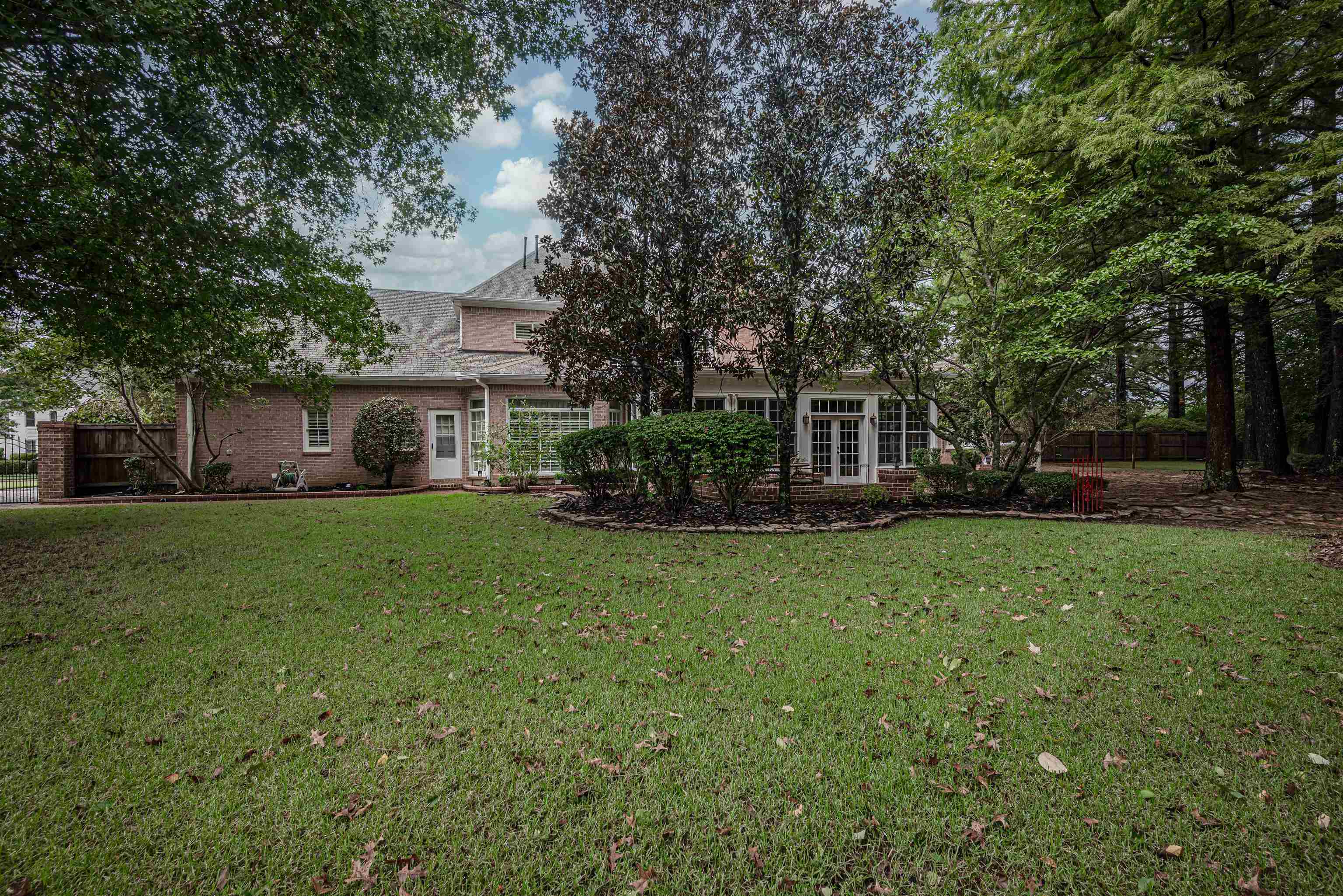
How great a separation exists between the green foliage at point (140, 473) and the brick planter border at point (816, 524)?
11367 mm

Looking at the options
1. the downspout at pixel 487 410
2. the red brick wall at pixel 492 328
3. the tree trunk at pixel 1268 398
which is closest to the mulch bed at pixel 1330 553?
the tree trunk at pixel 1268 398

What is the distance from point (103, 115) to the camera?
5805mm

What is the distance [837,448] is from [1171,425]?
2394cm

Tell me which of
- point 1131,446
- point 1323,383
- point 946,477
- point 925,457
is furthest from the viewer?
point 1131,446

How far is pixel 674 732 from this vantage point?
2.86m

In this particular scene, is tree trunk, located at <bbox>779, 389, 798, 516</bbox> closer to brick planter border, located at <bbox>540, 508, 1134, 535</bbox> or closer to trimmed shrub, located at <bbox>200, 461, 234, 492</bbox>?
brick planter border, located at <bbox>540, 508, 1134, 535</bbox>

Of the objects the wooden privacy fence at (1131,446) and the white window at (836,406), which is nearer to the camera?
the white window at (836,406)

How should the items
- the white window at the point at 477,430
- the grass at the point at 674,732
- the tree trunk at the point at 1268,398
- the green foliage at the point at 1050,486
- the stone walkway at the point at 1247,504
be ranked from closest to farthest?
the grass at the point at 674,732 → the stone walkway at the point at 1247,504 → the green foliage at the point at 1050,486 → the tree trunk at the point at 1268,398 → the white window at the point at 477,430

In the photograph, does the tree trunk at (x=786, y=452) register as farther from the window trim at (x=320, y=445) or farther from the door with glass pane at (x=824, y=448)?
the window trim at (x=320, y=445)

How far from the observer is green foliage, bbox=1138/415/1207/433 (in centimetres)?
2747

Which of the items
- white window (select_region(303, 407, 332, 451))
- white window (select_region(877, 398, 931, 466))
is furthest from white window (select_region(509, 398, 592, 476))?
white window (select_region(877, 398, 931, 466))

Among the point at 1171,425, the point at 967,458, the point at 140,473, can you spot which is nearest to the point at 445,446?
the point at 140,473

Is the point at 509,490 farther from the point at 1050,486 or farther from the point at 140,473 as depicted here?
the point at 1050,486

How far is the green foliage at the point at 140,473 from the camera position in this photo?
547 inches
